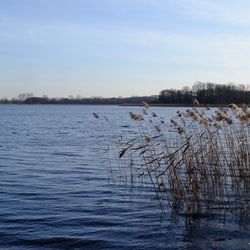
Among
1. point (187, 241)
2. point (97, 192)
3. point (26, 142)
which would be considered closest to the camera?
point (187, 241)

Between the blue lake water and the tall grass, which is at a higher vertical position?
the tall grass

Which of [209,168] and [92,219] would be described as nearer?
[92,219]

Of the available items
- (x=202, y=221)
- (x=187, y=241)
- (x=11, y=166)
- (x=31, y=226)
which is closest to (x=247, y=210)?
(x=202, y=221)

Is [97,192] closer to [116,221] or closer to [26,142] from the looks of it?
[116,221]

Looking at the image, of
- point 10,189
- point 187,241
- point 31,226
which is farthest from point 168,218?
point 10,189

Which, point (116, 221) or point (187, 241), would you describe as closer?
point (187, 241)

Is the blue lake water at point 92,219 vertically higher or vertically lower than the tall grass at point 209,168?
lower

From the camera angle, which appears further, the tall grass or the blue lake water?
the tall grass

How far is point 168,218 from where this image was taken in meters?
11.6

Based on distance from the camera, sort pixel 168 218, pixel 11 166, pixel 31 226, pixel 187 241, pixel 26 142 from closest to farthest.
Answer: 1. pixel 187 241
2. pixel 31 226
3. pixel 168 218
4. pixel 11 166
5. pixel 26 142

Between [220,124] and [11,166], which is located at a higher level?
[220,124]

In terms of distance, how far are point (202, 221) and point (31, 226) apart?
13.0ft

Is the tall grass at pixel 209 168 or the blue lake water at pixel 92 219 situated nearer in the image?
the blue lake water at pixel 92 219

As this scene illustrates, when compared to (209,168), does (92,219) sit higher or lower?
lower
